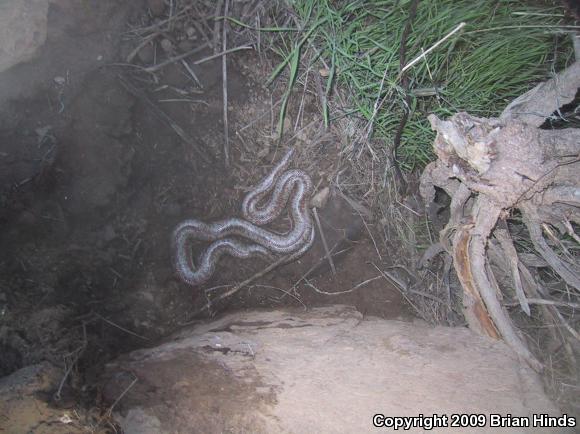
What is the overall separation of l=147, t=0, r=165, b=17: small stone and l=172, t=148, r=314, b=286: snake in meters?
1.59

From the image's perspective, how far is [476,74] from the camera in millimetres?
2791

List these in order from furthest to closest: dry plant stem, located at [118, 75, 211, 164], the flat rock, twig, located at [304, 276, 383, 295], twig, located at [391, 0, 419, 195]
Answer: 1. twig, located at [304, 276, 383, 295]
2. dry plant stem, located at [118, 75, 211, 164]
3. twig, located at [391, 0, 419, 195]
4. the flat rock

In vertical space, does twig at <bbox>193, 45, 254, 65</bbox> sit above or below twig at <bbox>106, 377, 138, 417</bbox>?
above

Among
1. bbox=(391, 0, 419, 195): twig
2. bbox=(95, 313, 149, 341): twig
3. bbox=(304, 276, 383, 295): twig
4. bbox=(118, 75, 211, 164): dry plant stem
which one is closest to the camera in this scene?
bbox=(391, 0, 419, 195): twig

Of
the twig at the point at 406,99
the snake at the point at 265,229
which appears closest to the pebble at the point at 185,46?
the snake at the point at 265,229

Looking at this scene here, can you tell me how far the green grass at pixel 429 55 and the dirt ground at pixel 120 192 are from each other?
1.64ft

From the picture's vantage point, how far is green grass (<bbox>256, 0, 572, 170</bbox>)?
101 inches

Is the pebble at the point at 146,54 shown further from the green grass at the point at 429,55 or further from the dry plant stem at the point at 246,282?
the dry plant stem at the point at 246,282

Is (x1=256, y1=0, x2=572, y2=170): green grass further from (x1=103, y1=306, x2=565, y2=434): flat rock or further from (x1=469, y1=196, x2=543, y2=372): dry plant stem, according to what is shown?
(x1=103, y1=306, x2=565, y2=434): flat rock

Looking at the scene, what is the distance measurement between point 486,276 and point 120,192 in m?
2.79

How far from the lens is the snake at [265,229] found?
3527mm

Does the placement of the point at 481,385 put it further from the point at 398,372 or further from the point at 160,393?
the point at 160,393

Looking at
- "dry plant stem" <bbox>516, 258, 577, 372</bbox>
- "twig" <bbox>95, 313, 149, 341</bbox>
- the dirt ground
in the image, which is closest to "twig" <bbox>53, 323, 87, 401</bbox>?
the dirt ground

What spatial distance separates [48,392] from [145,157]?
6.02ft
